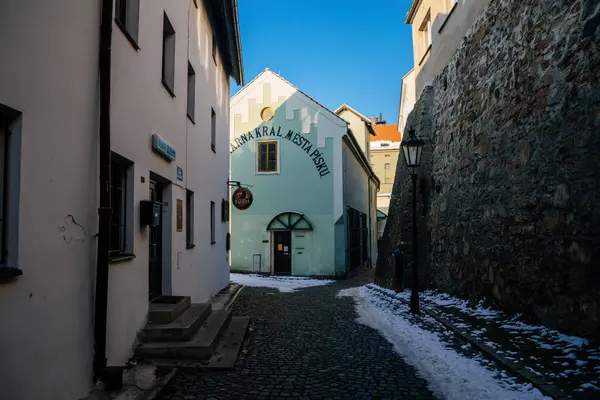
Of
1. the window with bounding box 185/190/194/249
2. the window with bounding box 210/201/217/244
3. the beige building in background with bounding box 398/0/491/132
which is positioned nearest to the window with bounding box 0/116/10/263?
the window with bounding box 185/190/194/249

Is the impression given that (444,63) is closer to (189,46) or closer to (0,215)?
(189,46)

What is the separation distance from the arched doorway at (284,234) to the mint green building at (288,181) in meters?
0.05

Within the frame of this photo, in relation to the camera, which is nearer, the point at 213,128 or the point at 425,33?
the point at 213,128

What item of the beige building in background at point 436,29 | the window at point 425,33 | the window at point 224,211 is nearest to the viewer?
the beige building in background at point 436,29

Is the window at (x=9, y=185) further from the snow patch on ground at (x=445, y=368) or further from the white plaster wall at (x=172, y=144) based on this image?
the snow patch on ground at (x=445, y=368)

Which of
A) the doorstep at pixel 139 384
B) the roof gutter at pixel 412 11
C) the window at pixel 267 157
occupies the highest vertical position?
the roof gutter at pixel 412 11

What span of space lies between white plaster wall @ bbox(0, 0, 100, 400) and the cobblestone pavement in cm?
125

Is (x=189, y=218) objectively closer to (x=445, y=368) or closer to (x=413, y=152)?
(x=413, y=152)

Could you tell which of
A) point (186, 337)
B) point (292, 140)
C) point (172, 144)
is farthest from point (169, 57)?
point (292, 140)

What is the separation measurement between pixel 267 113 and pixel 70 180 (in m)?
20.1

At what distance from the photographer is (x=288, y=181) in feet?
74.6

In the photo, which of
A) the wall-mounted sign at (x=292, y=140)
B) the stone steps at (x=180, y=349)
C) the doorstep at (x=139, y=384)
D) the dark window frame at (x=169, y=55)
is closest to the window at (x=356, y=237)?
the wall-mounted sign at (x=292, y=140)

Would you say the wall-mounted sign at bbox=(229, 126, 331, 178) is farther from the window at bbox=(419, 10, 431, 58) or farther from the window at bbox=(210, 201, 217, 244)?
the window at bbox=(210, 201, 217, 244)

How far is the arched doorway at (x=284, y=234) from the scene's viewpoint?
2239 cm
